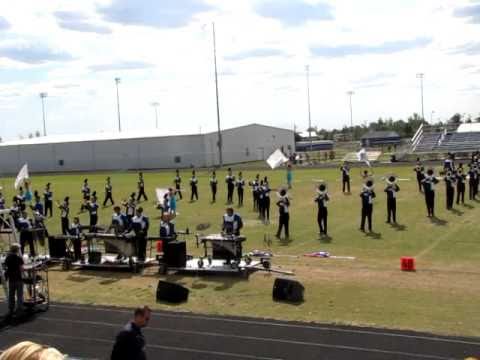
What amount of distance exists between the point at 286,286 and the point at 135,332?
7.37m

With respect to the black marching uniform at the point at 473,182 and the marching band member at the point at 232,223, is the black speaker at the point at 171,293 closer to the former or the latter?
the marching band member at the point at 232,223

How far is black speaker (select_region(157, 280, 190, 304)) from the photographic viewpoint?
13.9 m

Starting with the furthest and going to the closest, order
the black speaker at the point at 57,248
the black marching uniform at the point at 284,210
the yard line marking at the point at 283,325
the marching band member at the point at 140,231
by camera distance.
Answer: the black marching uniform at the point at 284,210 < the black speaker at the point at 57,248 < the marching band member at the point at 140,231 < the yard line marking at the point at 283,325

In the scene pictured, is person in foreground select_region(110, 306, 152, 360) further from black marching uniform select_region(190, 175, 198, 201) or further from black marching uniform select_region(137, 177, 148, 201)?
black marching uniform select_region(137, 177, 148, 201)

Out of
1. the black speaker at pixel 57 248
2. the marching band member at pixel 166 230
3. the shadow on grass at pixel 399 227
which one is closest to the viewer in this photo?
the marching band member at pixel 166 230

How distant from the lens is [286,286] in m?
13.5

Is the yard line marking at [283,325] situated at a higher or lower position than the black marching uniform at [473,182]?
lower

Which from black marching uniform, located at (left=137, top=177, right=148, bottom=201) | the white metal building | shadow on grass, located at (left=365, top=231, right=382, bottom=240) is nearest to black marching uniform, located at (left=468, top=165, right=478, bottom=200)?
shadow on grass, located at (left=365, top=231, right=382, bottom=240)

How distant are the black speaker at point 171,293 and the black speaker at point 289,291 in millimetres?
2010

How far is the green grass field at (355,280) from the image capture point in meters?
12.3

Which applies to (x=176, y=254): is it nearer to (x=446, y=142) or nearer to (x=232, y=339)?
(x=232, y=339)

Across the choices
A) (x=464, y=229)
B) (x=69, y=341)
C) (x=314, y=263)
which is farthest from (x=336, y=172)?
(x=69, y=341)

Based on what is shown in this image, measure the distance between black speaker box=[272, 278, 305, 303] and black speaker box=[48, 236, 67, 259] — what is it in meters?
7.79

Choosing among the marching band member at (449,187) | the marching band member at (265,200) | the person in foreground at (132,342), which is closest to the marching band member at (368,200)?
the marching band member at (265,200)
